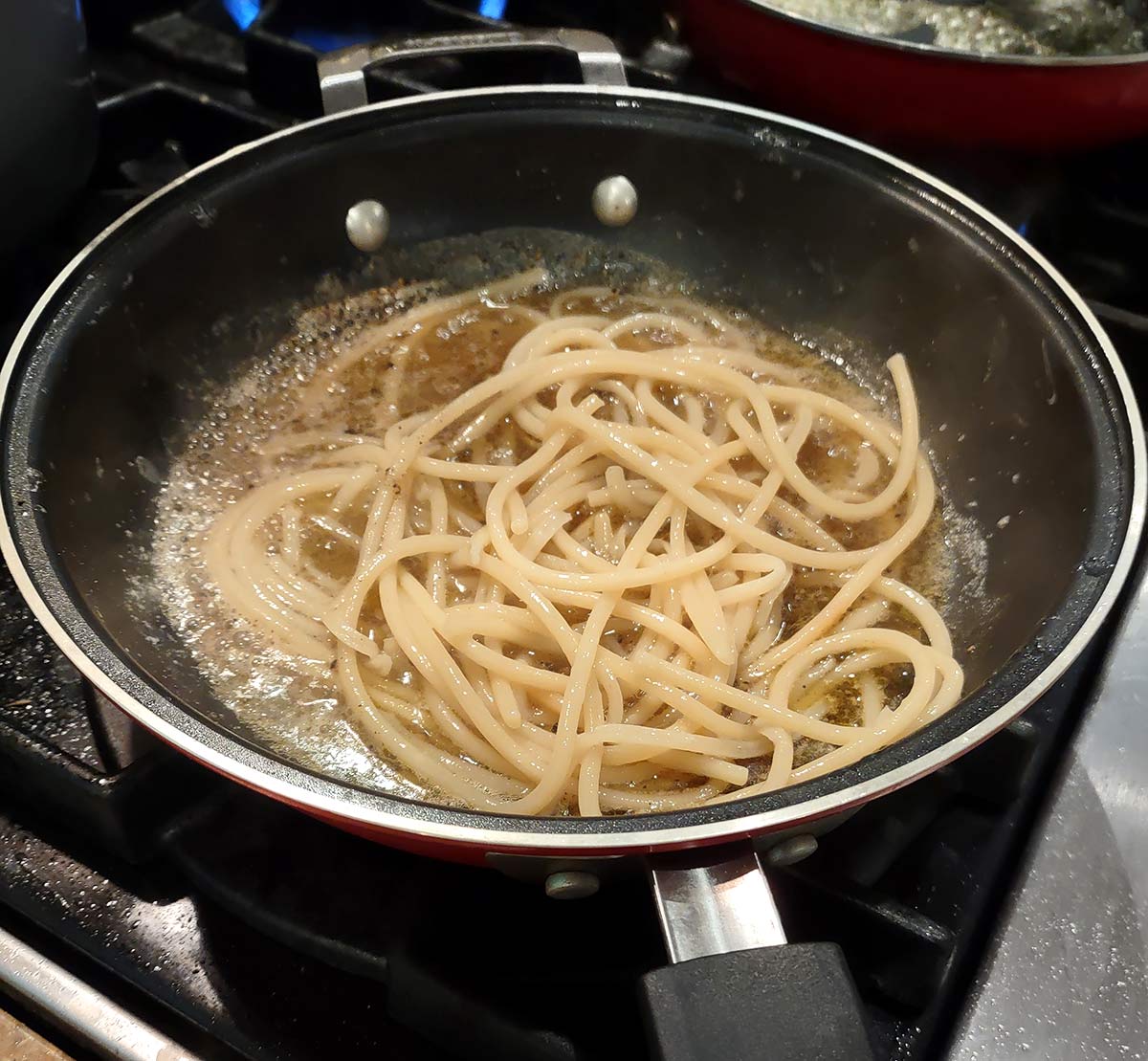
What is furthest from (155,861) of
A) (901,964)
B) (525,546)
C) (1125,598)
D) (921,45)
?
(921,45)

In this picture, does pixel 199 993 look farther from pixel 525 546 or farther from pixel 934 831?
pixel 934 831

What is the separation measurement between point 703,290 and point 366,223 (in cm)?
52

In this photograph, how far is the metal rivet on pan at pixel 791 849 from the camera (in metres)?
0.79

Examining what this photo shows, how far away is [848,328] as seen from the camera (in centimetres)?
149

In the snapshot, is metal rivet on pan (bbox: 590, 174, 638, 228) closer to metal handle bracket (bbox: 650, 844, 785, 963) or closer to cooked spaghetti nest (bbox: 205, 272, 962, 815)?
cooked spaghetti nest (bbox: 205, 272, 962, 815)

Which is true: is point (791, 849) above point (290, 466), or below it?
above

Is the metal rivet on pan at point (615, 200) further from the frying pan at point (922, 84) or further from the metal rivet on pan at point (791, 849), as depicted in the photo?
the metal rivet on pan at point (791, 849)

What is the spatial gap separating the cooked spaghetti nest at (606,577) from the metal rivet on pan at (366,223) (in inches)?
6.7

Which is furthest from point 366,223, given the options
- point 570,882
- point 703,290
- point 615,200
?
point 570,882

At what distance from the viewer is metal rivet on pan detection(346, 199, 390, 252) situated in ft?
4.77

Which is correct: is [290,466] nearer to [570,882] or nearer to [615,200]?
[615,200]

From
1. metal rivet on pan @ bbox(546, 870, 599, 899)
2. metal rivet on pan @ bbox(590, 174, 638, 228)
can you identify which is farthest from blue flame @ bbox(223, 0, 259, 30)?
metal rivet on pan @ bbox(546, 870, 599, 899)

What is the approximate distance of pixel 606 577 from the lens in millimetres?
1119

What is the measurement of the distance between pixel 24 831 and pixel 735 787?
729 mm
